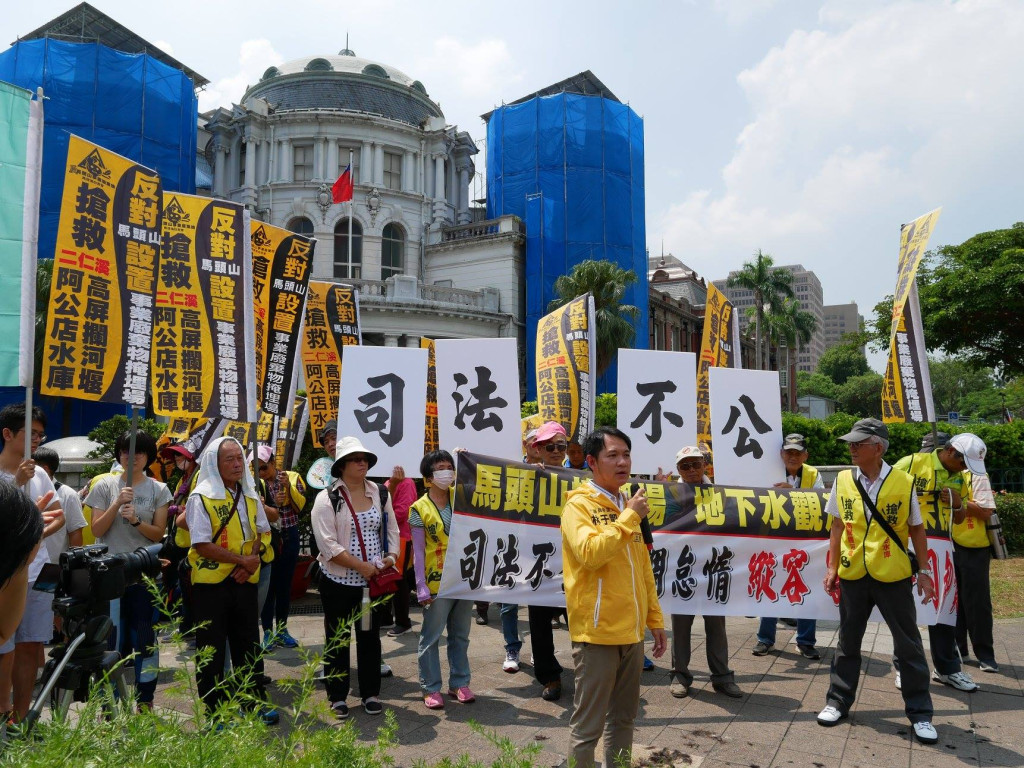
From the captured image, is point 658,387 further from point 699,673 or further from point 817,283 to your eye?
point 817,283

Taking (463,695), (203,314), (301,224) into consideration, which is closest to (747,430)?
(463,695)

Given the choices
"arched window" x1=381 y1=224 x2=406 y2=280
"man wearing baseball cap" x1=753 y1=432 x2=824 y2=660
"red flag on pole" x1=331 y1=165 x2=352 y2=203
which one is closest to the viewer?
"man wearing baseball cap" x1=753 y1=432 x2=824 y2=660

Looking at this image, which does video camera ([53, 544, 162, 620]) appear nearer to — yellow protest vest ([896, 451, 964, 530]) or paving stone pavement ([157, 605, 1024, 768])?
paving stone pavement ([157, 605, 1024, 768])

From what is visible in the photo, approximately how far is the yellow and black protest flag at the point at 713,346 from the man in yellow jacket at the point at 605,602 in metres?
5.21

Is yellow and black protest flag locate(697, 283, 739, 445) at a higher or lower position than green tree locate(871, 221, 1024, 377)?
lower

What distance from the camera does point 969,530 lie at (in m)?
5.66

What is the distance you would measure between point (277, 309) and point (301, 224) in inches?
1213

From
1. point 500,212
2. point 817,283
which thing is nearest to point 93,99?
point 500,212

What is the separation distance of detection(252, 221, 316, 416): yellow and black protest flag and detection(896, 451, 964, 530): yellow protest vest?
5684 mm

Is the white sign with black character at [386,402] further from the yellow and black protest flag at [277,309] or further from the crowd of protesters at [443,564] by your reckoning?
the yellow and black protest flag at [277,309]

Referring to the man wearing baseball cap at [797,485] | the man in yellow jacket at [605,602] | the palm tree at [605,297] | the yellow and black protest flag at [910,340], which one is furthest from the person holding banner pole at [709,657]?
the palm tree at [605,297]

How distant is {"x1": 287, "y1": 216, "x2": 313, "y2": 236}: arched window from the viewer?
36.0 metres

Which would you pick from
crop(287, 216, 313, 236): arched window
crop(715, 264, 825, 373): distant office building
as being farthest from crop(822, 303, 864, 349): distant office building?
crop(287, 216, 313, 236): arched window

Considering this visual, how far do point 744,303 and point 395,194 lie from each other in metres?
106
